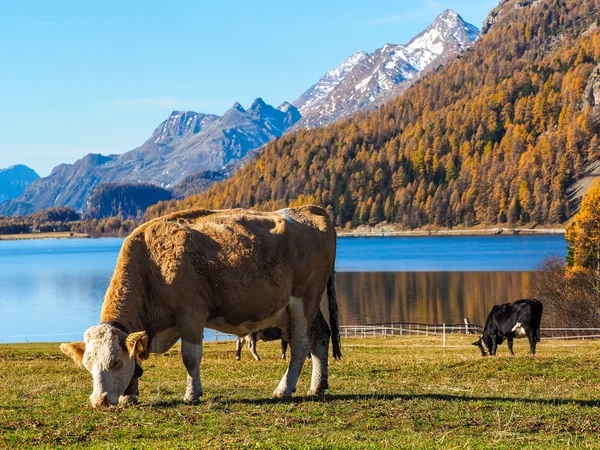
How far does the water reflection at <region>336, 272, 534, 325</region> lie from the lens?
83.0 meters

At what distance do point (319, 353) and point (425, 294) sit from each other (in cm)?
8684

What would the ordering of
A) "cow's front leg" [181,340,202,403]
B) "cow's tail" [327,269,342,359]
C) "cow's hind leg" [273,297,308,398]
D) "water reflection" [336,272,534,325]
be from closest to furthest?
1. "cow's front leg" [181,340,202,403]
2. "cow's hind leg" [273,297,308,398]
3. "cow's tail" [327,269,342,359]
4. "water reflection" [336,272,534,325]

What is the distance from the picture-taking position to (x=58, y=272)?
170375 mm

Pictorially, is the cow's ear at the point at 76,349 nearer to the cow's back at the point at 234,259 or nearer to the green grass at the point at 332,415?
the green grass at the point at 332,415

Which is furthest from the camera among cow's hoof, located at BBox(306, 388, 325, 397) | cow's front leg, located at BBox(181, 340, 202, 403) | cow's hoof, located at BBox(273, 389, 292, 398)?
cow's hoof, located at BBox(306, 388, 325, 397)

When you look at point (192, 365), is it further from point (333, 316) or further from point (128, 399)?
point (333, 316)

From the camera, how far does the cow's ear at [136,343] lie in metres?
12.3

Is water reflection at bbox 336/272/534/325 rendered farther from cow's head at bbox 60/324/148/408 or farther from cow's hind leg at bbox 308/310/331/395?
cow's head at bbox 60/324/148/408

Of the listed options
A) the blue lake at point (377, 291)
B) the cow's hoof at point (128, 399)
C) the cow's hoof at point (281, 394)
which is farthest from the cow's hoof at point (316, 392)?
the blue lake at point (377, 291)

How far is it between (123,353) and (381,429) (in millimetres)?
4061

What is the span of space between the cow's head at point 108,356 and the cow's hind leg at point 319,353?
3.94 metres

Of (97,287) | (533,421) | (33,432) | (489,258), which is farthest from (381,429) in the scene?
(489,258)

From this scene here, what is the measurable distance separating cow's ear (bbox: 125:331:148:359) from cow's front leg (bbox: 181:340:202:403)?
1159 mm

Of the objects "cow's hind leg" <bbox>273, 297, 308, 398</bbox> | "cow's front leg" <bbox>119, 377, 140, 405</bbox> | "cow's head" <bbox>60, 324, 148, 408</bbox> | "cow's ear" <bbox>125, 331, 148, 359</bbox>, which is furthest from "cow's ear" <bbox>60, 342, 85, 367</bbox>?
"cow's hind leg" <bbox>273, 297, 308, 398</bbox>
